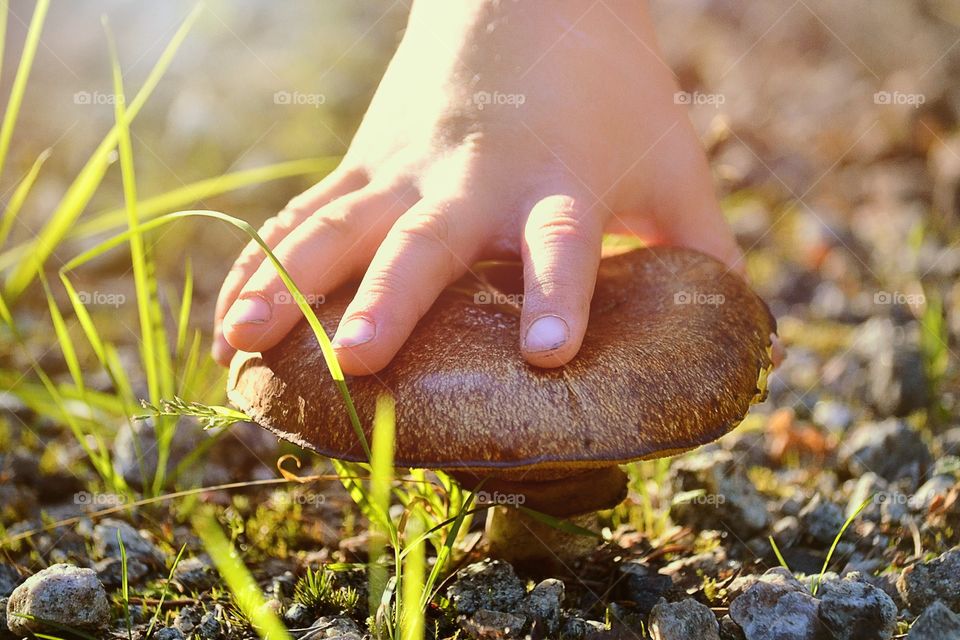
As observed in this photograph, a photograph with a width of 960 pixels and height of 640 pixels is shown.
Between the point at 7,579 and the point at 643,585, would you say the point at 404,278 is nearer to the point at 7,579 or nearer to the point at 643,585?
the point at 643,585

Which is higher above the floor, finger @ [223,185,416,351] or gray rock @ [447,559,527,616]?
finger @ [223,185,416,351]

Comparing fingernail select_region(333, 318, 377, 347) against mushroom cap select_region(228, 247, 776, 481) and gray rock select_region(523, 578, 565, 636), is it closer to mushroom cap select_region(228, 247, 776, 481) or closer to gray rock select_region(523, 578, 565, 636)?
mushroom cap select_region(228, 247, 776, 481)

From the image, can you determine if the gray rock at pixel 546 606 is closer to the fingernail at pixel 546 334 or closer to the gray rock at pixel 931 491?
the fingernail at pixel 546 334

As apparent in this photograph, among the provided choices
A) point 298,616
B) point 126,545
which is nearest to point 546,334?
point 298,616

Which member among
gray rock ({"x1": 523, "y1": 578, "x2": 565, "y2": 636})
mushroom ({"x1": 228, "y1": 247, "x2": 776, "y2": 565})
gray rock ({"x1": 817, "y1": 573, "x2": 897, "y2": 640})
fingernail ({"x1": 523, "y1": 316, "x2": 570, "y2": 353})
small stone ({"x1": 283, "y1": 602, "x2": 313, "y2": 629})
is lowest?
small stone ({"x1": 283, "y1": 602, "x2": 313, "y2": 629})

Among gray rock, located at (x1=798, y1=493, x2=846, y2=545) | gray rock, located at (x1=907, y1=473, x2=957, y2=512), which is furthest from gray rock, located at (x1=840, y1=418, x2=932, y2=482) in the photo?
gray rock, located at (x1=798, y1=493, x2=846, y2=545)

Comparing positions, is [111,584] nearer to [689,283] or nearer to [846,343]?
[689,283]

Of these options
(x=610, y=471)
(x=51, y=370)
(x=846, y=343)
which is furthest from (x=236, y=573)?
(x=846, y=343)

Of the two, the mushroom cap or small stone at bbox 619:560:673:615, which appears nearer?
the mushroom cap
